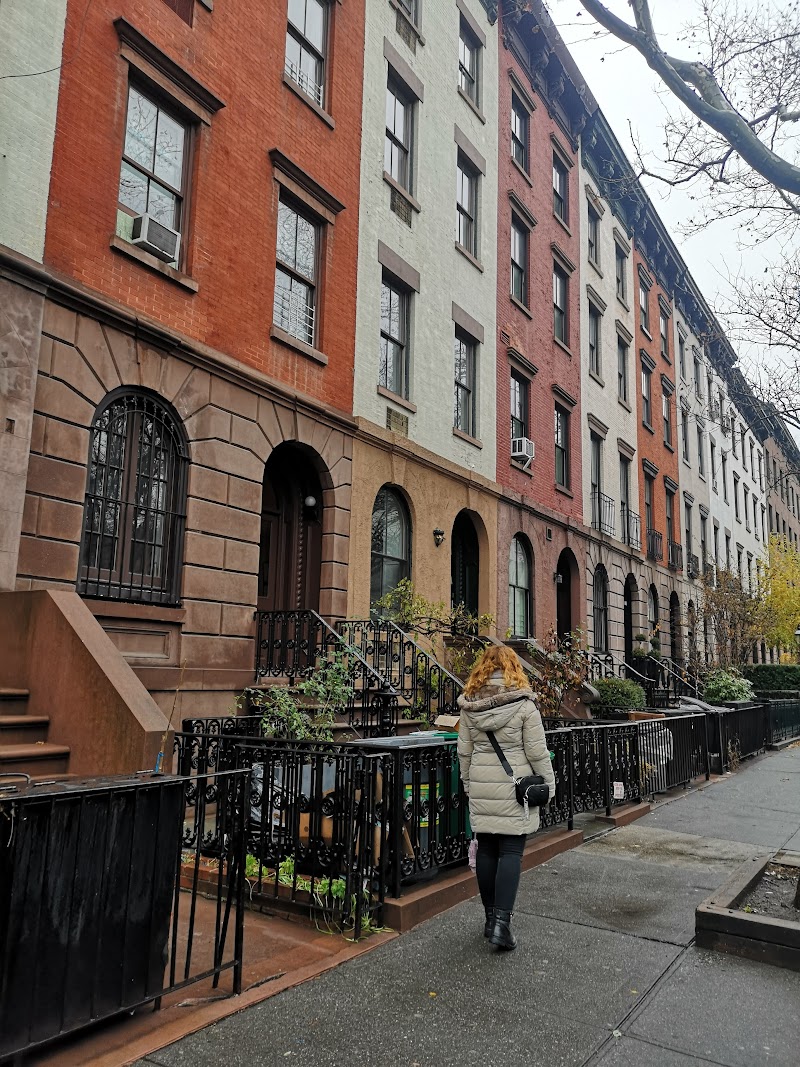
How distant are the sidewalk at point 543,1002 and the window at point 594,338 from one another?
63.5 feet

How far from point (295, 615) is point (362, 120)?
8.48 m

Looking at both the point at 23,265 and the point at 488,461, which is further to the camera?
the point at 488,461

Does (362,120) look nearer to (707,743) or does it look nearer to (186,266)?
(186,266)

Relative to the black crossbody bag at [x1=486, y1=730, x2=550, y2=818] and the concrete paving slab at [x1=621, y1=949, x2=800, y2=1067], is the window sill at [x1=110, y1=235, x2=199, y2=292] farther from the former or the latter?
the concrete paving slab at [x1=621, y1=949, x2=800, y2=1067]

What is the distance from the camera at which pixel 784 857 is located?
6953 mm

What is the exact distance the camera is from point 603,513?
23109 mm

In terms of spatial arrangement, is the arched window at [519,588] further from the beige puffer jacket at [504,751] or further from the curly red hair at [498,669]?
the beige puffer jacket at [504,751]

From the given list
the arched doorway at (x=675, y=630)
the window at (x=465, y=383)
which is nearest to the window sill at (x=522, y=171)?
the window at (x=465, y=383)

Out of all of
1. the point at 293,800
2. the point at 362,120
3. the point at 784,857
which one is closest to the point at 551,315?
the point at 362,120

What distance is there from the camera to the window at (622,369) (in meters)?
25.8

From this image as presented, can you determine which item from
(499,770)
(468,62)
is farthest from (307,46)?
Result: (499,770)

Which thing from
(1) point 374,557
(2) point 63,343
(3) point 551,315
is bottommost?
(1) point 374,557

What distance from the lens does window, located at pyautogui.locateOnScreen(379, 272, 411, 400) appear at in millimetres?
14094

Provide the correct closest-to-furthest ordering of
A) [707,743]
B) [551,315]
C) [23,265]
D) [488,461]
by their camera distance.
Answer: [23,265] < [707,743] < [488,461] < [551,315]
